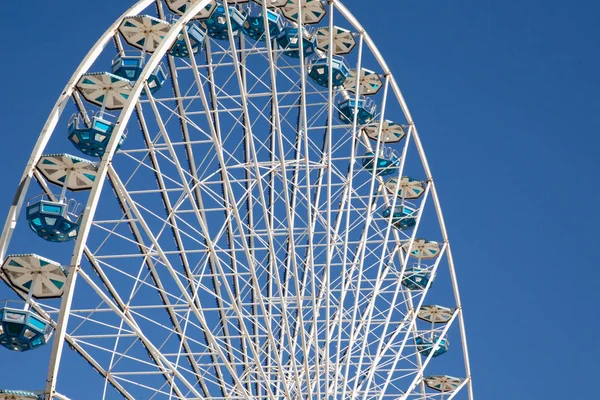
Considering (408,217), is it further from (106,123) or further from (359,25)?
(106,123)

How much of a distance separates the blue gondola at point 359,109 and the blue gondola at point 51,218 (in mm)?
12394

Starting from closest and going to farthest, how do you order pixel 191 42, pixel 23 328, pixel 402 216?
pixel 23 328 < pixel 191 42 < pixel 402 216

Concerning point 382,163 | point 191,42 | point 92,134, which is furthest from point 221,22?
point 382,163

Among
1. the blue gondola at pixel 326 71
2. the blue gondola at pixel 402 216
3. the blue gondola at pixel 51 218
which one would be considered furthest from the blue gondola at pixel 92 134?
the blue gondola at pixel 402 216

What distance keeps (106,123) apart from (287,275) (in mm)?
11106

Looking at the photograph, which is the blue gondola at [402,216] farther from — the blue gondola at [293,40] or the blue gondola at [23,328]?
the blue gondola at [23,328]

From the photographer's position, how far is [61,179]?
29688 mm

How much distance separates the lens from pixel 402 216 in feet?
141

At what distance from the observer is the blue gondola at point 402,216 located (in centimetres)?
4284

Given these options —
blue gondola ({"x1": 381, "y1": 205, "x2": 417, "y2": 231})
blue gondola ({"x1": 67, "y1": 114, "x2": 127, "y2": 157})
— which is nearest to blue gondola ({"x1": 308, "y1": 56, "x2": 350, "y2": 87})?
blue gondola ({"x1": 381, "y1": 205, "x2": 417, "y2": 231})

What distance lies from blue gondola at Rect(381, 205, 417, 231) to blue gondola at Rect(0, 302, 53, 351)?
17.0 metres

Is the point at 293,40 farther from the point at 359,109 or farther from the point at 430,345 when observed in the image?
the point at 430,345

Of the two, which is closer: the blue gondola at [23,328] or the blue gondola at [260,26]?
the blue gondola at [23,328]

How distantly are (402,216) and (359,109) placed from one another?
4.80m
